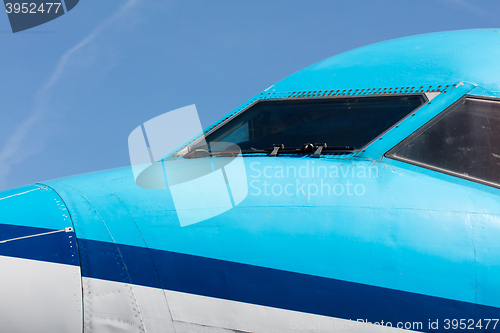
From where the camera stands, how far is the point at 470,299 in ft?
12.1

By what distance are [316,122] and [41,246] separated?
321cm

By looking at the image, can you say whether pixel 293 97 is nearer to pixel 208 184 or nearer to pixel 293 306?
pixel 208 184

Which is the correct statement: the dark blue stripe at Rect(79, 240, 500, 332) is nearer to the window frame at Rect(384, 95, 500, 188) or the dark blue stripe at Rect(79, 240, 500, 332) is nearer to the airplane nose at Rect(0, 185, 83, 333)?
the airplane nose at Rect(0, 185, 83, 333)

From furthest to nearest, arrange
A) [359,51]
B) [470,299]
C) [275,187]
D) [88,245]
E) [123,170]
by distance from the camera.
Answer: [359,51]
[123,170]
[275,187]
[88,245]
[470,299]

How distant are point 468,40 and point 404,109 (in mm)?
1732

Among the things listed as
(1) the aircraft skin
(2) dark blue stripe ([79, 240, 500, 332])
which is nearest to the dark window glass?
(1) the aircraft skin

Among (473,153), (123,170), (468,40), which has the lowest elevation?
(473,153)

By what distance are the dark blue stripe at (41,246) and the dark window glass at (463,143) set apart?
3197mm

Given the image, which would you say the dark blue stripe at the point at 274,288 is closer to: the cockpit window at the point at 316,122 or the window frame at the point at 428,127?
Answer: the window frame at the point at 428,127

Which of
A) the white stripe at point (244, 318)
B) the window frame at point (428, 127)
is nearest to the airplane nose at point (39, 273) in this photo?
the white stripe at point (244, 318)

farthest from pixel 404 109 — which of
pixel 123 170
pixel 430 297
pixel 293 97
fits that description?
pixel 123 170

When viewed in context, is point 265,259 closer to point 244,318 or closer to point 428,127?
point 244,318

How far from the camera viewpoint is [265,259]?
394 centimetres

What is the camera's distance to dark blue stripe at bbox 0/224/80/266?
12.7 feet
